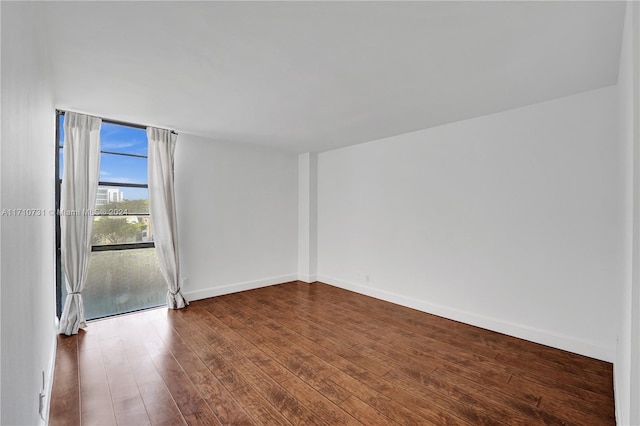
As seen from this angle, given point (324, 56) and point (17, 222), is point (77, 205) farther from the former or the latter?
point (324, 56)

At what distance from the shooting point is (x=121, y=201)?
157 inches

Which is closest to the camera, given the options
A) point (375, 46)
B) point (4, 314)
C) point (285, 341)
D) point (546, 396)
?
point (4, 314)

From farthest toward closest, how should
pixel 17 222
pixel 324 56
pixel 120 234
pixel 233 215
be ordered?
pixel 233 215 → pixel 120 234 → pixel 324 56 → pixel 17 222

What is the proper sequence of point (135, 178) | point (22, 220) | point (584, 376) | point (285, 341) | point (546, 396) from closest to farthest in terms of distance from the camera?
point (22, 220) → point (546, 396) → point (584, 376) → point (285, 341) → point (135, 178)

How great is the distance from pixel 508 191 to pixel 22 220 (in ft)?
13.2

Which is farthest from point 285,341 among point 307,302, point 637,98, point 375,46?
point 637,98

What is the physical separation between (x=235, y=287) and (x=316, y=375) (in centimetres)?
286

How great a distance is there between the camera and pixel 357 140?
477 cm

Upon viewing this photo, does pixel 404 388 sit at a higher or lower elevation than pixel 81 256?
lower

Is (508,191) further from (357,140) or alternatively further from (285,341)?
(285,341)

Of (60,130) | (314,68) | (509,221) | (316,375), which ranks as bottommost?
(316,375)

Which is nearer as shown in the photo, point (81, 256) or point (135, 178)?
point (81, 256)

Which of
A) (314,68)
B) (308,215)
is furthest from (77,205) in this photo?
(308,215)

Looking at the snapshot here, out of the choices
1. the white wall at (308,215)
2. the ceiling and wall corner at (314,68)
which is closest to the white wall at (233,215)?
the white wall at (308,215)
